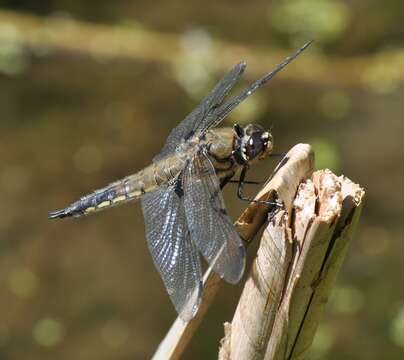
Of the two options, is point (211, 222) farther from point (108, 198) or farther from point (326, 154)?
point (326, 154)

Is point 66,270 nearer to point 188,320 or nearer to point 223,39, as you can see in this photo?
point 223,39

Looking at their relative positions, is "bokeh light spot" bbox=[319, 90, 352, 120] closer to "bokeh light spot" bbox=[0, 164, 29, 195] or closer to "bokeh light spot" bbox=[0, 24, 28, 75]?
"bokeh light spot" bbox=[0, 164, 29, 195]

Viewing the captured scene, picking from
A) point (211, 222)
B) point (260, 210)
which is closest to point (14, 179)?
point (211, 222)

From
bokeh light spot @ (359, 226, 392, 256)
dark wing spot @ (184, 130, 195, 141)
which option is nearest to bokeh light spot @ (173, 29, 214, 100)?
bokeh light spot @ (359, 226, 392, 256)

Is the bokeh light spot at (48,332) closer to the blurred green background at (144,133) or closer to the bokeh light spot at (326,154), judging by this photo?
the blurred green background at (144,133)

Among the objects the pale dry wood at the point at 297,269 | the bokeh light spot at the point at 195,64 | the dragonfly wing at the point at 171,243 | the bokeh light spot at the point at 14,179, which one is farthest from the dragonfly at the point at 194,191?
the bokeh light spot at the point at 195,64
